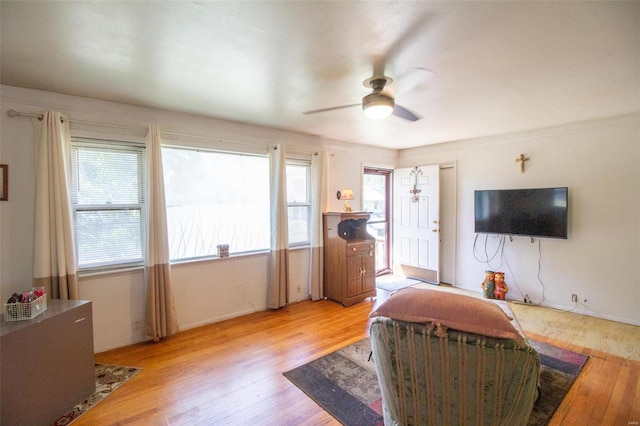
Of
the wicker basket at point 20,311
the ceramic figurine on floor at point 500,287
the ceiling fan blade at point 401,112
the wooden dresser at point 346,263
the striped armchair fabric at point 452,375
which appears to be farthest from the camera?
the ceramic figurine on floor at point 500,287

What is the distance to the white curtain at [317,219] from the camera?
437 cm

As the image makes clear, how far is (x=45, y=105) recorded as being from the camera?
263cm

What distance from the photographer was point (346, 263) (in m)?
4.15

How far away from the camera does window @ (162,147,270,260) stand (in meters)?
3.36

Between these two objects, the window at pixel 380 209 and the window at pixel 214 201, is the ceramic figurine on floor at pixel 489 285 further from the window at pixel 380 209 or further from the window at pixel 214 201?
the window at pixel 214 201

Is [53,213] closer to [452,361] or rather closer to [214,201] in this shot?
[214,201]

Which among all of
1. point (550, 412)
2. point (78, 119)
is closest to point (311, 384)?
point (550, 412)

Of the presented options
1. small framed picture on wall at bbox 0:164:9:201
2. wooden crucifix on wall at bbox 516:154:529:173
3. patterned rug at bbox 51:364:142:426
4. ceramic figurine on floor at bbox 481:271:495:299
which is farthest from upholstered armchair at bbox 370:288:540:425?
wooden crucifix on wall at bbox 516:154:529:173

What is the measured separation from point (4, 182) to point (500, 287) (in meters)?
5.69

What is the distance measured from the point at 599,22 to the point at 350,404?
2.80m

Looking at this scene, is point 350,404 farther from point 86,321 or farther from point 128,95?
point 128,95

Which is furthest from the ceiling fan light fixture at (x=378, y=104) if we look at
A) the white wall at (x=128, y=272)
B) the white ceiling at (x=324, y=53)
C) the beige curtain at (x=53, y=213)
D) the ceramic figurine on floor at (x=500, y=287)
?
the ceramic figurine on floor at (x=500, y=287)

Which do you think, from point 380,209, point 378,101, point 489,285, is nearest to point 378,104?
point 378,101

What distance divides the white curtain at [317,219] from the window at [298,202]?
0.38 feet
